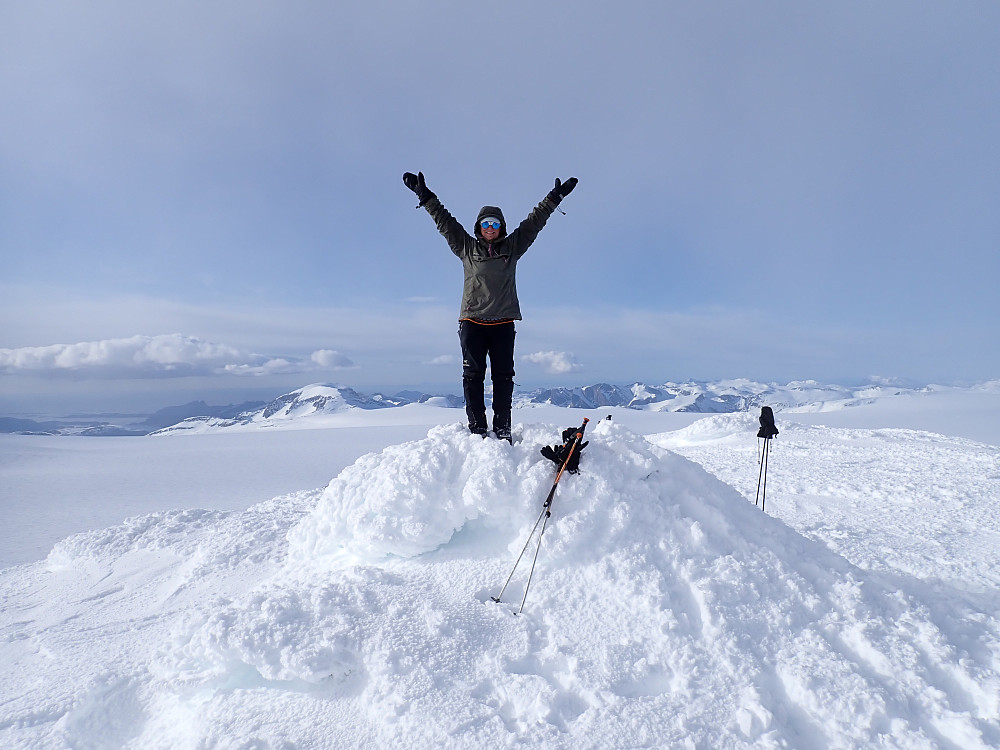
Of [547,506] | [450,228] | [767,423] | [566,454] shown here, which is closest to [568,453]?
[566,454]

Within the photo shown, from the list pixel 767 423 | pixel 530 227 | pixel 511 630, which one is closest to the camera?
pixel 511 630

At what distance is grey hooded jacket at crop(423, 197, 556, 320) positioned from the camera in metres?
4.16

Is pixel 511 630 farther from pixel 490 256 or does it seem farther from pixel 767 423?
pixel 767 423

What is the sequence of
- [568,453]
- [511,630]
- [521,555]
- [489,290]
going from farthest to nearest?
[489,290] < [568,453] < [521,555] < [511,630]

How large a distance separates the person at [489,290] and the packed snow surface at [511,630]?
42 centimetres

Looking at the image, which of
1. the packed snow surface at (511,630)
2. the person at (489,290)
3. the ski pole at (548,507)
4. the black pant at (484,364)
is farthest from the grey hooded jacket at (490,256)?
the ski pole at (548,507)

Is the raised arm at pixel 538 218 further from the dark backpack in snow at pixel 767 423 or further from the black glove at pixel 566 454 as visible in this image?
the dark backpack in snow at pixel 767 423

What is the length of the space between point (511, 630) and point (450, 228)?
3261 mm

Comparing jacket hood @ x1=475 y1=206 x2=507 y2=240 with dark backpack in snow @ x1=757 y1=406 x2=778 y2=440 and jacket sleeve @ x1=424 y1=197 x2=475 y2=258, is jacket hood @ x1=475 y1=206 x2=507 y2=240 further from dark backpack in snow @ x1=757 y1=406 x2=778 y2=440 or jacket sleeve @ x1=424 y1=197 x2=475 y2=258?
dark backpack in snow @ x1=757 y1=406 x2=778 y2=440

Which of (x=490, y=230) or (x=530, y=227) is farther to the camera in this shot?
(x=530, y=227)

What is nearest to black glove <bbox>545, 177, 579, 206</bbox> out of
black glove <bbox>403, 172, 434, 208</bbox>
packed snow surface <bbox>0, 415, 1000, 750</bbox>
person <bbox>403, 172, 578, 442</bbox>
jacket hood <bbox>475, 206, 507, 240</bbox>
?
person <bbox>403, 172, 578, 442</bbox>

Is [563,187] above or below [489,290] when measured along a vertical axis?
above

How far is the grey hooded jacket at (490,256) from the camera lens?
13.6 feet

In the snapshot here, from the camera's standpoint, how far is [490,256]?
418 cm
